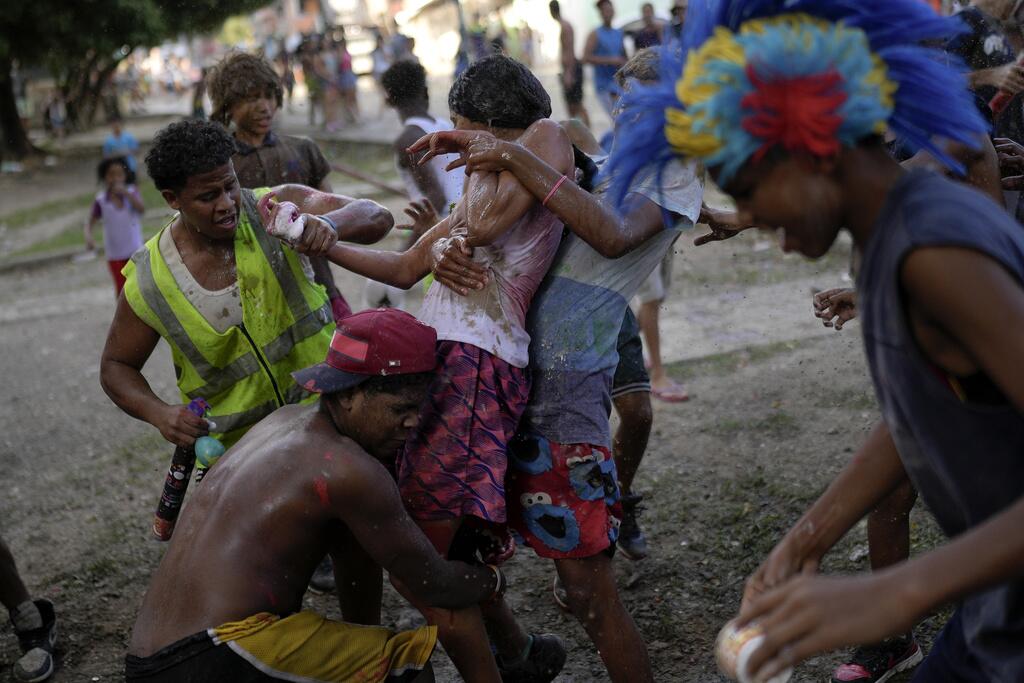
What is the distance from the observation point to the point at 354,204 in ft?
11.5

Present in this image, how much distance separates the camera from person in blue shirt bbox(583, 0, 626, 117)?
1195cm

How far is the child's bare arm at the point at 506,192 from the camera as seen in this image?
8.98ft

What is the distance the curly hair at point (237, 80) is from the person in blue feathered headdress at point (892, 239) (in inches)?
117

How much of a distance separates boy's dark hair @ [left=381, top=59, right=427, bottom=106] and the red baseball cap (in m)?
3.29

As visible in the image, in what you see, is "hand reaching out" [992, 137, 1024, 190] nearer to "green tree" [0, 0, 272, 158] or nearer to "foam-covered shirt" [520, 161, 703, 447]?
"foam-covered shirt" [520, 161, 703, 447]

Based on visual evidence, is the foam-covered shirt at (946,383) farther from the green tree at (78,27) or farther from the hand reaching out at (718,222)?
the green tree at (78,27)

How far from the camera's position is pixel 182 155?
326 centimetres

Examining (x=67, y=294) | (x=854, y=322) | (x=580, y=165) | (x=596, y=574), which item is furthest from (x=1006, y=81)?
(x=67, y=294)

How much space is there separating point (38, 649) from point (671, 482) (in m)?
2.69

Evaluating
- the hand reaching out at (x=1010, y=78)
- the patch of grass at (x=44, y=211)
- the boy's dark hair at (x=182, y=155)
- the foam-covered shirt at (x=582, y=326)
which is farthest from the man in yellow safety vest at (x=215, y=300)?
the patch of grass at (x=44, y=211)

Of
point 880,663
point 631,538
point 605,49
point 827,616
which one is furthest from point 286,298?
point 605,49

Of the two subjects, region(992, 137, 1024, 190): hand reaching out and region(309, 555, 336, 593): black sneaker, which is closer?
region(992, 137, 1024, 190): hand reaching out

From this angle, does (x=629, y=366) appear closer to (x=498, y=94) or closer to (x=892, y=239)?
(x=498, y=94)

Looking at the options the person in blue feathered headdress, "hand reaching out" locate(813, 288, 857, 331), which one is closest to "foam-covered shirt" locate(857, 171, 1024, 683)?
the person in blue feathered headdress
